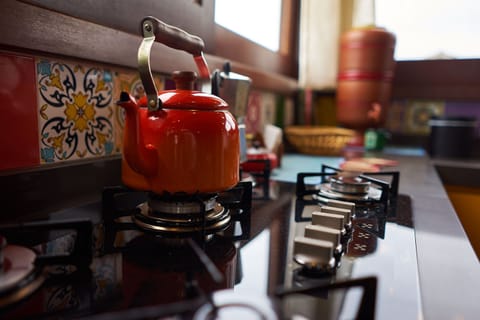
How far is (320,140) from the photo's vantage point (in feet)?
4.73

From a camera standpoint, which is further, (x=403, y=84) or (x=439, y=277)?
(x=403, y=84)

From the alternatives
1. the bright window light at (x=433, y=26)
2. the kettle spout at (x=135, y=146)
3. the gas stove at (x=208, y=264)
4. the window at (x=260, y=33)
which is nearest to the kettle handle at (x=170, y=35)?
the kettle spout at (x=135, y=146)

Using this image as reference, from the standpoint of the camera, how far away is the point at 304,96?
1.88 m

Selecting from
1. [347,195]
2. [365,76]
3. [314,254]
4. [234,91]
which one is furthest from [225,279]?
[365,76]

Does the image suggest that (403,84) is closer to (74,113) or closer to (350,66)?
(350,66)

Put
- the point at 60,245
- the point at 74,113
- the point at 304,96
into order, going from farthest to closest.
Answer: the point at 304,96, the point at 74,113, the point at 60,245

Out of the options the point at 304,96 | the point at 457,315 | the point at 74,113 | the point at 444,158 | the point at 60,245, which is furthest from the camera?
the point at 304,96

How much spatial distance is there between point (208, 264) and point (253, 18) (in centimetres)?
147

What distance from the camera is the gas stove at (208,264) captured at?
1.01 ft

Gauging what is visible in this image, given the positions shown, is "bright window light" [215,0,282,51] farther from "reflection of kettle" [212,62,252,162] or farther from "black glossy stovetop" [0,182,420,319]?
"black glossy stovetop" [0,182,420,319]

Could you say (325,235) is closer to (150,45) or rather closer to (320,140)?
(150,45)

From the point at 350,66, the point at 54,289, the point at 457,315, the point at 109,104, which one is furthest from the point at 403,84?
the point at 54,289

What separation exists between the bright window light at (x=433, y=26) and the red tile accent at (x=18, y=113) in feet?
5.92

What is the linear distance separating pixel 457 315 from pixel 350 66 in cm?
140
